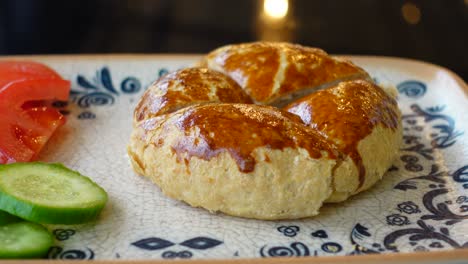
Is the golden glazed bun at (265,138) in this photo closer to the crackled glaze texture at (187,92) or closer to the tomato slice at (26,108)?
the crackled glaze texture at (187,92)

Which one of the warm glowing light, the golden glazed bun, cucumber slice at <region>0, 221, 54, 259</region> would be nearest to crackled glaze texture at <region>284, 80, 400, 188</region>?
the golden glazed bun

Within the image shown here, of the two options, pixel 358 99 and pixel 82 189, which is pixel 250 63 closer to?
pixel 358 99

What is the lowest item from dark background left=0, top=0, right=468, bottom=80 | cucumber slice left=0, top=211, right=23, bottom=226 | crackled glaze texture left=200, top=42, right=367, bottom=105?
cucumber slice left=0, top=211, right=23, bottom=226

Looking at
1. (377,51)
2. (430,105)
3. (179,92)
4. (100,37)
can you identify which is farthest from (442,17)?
(179,92)

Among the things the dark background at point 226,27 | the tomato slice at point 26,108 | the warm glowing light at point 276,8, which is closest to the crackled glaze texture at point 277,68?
the tomato slice at point 26,108

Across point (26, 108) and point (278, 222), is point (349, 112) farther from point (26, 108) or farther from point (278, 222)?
point (26, 108)

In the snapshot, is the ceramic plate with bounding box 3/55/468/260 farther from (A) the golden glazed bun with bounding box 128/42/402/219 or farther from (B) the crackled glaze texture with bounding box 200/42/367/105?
(B) the crackled glaze texture with bounding box 200/42/367/105
